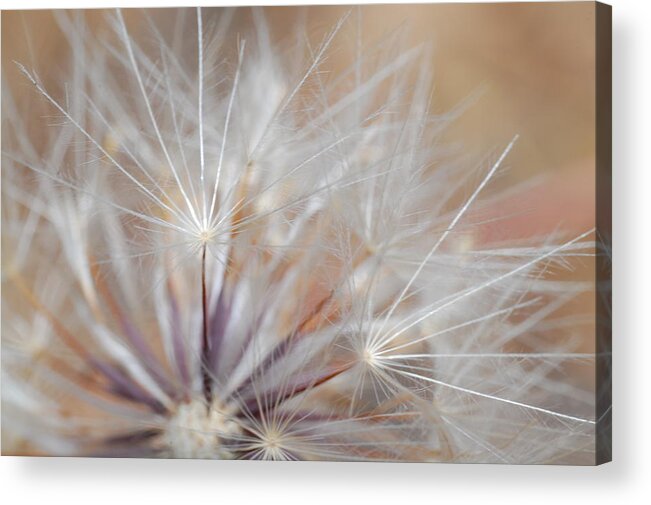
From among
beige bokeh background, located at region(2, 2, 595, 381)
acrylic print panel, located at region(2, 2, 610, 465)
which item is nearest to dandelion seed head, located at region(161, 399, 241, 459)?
acrylic print panel, located at region(2, 2, 610, 465)

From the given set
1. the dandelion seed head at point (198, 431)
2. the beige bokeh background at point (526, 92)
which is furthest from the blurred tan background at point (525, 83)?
the dandelion seed head at point (198, 431)

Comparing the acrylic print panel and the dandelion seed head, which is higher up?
the acrylic print panel

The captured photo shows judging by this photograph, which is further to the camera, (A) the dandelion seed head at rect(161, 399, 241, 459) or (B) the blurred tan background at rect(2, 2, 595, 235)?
(A) the dandelion seed head at rect(161, 399, 241, 459)

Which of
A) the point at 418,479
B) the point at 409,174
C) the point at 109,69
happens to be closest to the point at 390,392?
the point at 418,479

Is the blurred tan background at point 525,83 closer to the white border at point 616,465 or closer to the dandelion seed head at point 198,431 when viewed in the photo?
the white border at point 616,465

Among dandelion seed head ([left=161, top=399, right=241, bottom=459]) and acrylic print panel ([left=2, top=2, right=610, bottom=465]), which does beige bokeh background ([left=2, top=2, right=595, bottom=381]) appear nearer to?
acrylic print panel ([left=2, top=2, right=610, bottom=465])

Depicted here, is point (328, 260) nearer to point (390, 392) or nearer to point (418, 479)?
point (390, 392)
